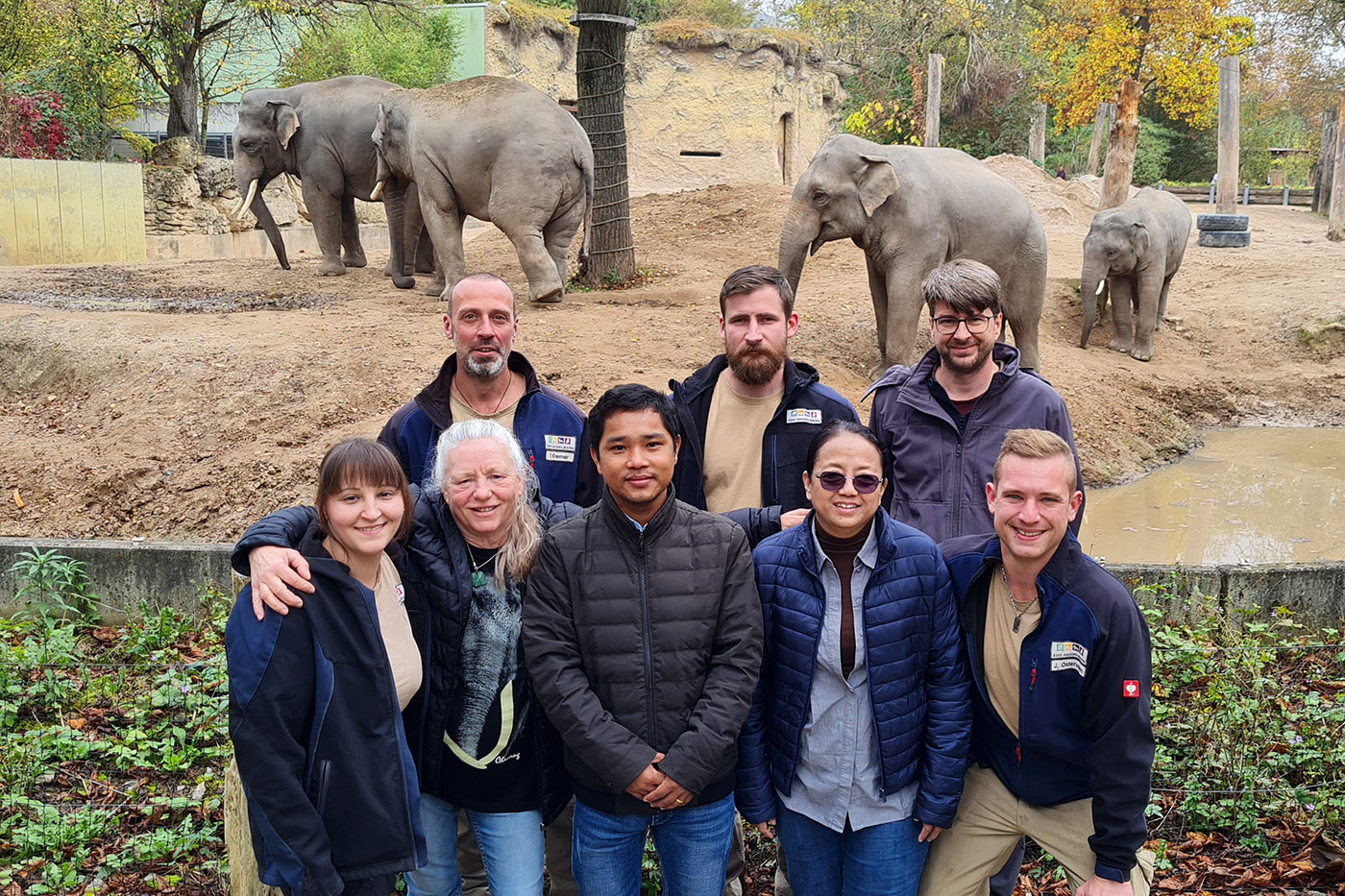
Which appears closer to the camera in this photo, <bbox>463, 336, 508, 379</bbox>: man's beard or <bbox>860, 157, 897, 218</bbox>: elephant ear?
<bbox>463, 336, 508, 379</bbox>: man's beard

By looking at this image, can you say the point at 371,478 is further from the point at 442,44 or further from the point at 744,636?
the point at 442,44

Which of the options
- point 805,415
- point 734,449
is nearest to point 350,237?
point 734,449

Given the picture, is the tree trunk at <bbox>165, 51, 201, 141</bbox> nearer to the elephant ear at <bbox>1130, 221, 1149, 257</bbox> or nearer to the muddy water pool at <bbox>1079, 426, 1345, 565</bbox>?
the elephant ear at <bbox>1130, 221, 1149, 257</bbox>

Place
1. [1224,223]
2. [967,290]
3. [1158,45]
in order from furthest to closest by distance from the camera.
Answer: [1158,45] < [1224,223] < [967,290]

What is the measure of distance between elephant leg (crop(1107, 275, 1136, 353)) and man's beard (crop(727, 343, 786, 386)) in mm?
11366

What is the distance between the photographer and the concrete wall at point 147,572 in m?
5.97

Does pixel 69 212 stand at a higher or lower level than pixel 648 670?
higher

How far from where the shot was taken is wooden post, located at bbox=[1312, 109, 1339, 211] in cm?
3017

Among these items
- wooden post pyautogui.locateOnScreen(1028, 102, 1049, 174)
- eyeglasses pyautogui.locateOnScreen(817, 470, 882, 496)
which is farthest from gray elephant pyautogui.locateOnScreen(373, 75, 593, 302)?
wooden post pyautogui.locateOnScreen(1028, 102, 1049, 174)

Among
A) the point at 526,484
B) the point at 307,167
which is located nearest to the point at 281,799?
the point at 526,484

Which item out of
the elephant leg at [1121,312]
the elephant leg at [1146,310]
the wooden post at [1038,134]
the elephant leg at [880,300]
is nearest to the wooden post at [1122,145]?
the elephant leg at [1121,312]

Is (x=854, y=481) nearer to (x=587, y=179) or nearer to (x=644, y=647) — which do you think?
(x=644, y=647)

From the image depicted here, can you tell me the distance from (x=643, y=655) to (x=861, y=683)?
57 centimetres

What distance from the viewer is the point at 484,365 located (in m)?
3.72
